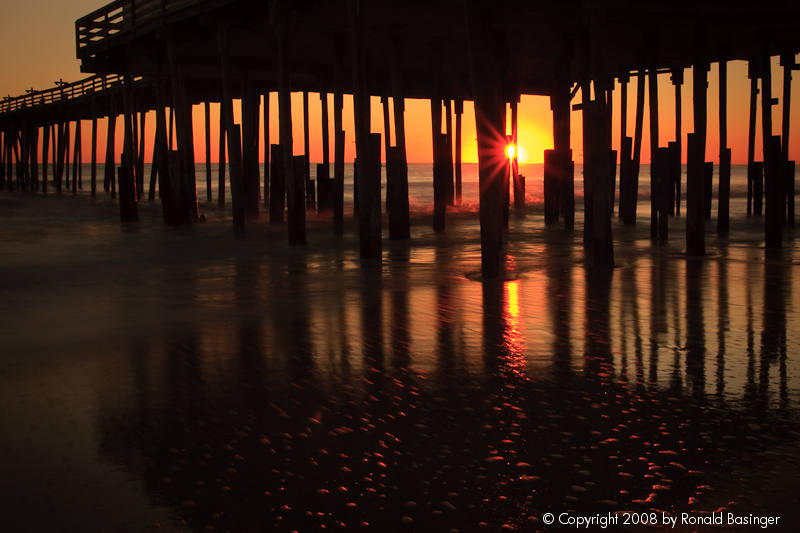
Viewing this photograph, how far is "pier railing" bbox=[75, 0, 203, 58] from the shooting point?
674 inches

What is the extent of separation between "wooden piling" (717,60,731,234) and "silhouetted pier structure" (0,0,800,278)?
0.04 m

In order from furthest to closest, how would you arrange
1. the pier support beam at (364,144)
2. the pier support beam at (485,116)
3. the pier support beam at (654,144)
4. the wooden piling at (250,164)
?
1. the wooden piling at (250,164)
2. the pier support beam at (654,144)
3. the pier support beam at (364,144)
4. the pier support beam at (485,116)

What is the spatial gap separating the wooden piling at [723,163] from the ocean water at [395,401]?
627 centimetres

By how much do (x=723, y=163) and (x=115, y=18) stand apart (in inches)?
549

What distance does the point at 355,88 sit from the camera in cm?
1127

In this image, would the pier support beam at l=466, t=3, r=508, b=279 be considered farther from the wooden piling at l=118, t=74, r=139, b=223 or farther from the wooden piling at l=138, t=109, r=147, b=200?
the wooden piling at l=138, t=109, r=147, b=200

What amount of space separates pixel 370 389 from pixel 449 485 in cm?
162

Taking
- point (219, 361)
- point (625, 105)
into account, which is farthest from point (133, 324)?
point (625, 105)

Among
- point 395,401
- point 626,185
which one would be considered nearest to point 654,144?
point 626,185

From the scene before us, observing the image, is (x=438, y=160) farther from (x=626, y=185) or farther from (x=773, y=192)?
(x=773, y=192)

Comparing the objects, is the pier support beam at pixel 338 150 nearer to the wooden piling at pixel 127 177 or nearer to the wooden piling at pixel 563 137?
the wooden piling at pixel 563 137

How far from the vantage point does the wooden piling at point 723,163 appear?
16.4 meters

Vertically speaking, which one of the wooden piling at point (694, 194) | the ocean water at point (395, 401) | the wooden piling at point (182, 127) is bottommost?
the ocean water at point (395, 401)

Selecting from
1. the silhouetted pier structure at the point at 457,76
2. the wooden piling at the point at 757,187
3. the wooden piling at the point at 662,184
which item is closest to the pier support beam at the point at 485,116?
the silhouetted pier structure at the point at 457,76
